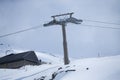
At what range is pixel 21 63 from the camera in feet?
186

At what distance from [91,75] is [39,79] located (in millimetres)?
6592

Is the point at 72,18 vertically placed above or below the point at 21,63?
above

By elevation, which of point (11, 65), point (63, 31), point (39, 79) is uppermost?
point (63, 31)

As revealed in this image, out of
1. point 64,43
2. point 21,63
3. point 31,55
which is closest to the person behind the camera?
point 64,43

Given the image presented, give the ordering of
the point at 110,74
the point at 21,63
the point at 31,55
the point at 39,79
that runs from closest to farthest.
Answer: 1. the point at 110,74
2. the point at 39,79
3. the point at 21,63
4. the point at 31,55

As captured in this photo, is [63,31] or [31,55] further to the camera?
[31,55]

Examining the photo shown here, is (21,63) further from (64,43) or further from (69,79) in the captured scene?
(69,79)

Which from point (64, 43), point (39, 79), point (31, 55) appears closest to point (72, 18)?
point (64, 43)

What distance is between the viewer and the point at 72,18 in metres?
22.9

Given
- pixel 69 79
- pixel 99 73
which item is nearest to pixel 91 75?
pixel 99 73

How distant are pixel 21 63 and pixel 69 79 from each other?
43452 millimetres

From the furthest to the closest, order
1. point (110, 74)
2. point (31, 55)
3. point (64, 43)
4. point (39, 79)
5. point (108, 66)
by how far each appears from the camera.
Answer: point (31, 55)
point (64, 43)
point (39, 79)
point (108, 66)
point (110, 74)

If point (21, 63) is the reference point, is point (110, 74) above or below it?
above

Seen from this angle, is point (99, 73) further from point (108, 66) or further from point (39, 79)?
point (39, 79)
